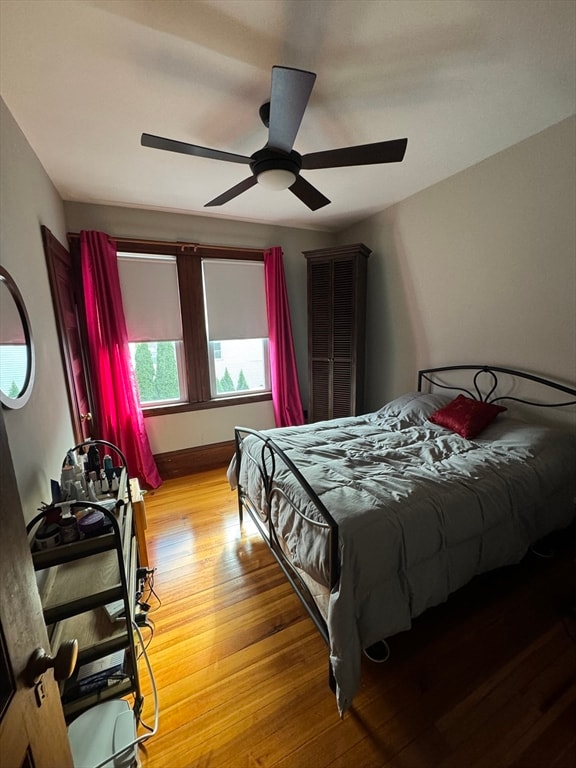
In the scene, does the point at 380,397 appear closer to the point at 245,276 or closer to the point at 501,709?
the point at 245,276

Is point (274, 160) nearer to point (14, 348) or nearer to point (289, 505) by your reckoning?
point (14, 348)

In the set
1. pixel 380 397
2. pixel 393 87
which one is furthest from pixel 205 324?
pixel 393 87

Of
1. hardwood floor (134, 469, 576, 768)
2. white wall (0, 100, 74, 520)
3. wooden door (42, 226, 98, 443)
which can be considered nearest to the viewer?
hardwood floor (134, 469, 576, 768)

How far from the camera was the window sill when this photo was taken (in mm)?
3385

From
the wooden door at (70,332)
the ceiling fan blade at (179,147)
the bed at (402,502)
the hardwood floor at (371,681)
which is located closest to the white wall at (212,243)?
the wooden door at (70,332)

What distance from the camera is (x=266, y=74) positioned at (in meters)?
1.56

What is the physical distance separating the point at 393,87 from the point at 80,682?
313cm

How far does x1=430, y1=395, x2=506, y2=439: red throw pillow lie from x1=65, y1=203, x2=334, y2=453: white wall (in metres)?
1.98

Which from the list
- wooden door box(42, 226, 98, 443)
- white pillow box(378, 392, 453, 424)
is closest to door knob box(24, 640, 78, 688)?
wooden door box(42, 226, 98, 443)

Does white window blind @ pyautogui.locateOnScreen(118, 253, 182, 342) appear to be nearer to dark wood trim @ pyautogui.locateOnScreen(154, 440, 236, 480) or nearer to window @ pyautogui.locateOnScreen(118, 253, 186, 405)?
window @ pyautogui.locateOnScreen(118, 253, 186, 405)

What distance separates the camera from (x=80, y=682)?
1257mm

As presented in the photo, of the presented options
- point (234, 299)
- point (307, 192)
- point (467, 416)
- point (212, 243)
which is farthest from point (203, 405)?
point (467, 416)

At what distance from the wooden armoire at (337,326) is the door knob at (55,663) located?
3.12m

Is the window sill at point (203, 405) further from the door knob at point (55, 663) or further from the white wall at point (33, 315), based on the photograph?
the door knob at point (55, 663)
